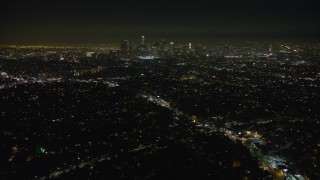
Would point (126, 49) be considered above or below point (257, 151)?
below

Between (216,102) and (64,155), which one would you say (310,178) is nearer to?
(64,155)

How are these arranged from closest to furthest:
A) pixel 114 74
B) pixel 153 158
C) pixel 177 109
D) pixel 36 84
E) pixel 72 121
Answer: pixel 153 158, pixel 72 121, pixel 177 109, pixel 36 84, pixel 114 74

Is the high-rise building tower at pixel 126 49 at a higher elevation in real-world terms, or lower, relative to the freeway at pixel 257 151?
lower

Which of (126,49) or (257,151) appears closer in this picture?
(257,151)

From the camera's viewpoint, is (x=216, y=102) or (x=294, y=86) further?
(x=294, y=86)

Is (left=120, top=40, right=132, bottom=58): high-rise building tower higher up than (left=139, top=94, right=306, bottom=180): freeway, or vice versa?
(left=139, top=94, right=306, bottom=180): freeway

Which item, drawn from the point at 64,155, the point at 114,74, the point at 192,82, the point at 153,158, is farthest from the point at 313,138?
the point at 114,74

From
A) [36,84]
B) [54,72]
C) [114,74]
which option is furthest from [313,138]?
[54,72]

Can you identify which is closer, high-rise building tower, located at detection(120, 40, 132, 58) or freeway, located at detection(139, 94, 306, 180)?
freeway, located at detection(139, 94, 306, 180)

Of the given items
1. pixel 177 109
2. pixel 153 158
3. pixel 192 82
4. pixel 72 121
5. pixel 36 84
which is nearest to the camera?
pixel 153 158

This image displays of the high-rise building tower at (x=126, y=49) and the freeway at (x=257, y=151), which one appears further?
the high-rise building tower at (x=126, y=49)
